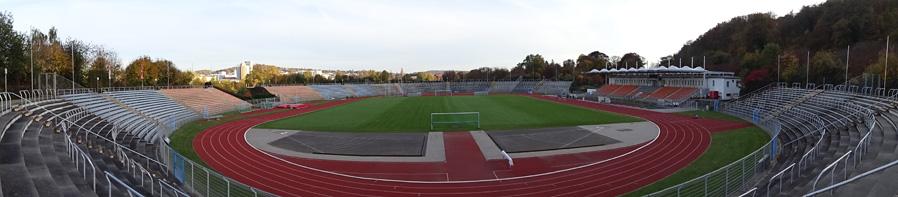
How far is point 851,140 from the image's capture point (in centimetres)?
1477

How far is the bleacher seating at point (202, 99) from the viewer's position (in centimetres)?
4241

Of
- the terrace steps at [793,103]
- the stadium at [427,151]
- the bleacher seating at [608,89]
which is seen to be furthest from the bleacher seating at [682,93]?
the terrace steps at [793,103]

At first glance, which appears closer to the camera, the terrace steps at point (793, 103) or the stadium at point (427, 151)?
the stadium at point (427, 151)

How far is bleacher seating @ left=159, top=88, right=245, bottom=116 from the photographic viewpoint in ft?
139

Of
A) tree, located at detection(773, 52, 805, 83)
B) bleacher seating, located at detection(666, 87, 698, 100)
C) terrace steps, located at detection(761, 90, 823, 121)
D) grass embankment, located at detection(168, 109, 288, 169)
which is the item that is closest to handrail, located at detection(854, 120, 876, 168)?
terrace steps, located at detection(761, 90, 823, 121)

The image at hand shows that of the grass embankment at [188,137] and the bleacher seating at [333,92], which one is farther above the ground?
the bleacher seating at [333,92]

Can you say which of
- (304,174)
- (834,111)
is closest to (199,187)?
(304,174)

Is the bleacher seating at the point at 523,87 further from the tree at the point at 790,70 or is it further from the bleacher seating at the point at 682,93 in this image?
the tree at the point at 790,70

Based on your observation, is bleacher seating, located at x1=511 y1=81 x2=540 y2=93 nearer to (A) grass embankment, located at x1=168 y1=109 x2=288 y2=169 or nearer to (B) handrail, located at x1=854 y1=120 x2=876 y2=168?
(A) grass embankment, located at x1=168 y1=109 x2=288 y2=169

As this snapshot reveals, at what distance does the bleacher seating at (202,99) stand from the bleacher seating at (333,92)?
81.6 feet

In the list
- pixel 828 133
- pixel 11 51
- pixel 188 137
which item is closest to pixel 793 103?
pixel 828 133

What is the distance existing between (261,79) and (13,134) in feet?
310

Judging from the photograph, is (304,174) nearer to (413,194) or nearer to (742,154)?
(413,194)

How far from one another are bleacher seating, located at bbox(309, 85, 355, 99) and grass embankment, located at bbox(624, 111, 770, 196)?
213 feet
